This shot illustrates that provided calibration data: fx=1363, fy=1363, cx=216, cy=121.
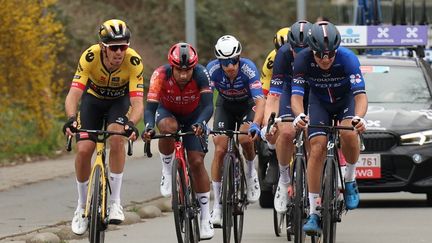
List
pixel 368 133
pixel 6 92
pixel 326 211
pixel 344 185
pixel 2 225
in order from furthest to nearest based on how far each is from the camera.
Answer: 1. pixel 6 92
2. pixel 368 133
3. pixel 2 225
4. pixel 344 185
5. pixel 326 211

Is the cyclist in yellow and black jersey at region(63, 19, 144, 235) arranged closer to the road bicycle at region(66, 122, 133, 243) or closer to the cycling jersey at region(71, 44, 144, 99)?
the cycling jersey at region(71, 44, 144, 99)

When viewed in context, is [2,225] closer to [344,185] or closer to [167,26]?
[344,185]

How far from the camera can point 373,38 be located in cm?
2048

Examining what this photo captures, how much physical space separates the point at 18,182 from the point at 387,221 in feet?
19.8

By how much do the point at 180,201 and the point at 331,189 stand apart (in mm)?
1343

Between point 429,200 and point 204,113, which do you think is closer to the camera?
point 204,113

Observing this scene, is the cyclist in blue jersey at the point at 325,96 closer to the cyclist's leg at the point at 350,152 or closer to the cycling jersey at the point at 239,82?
the cyclist's leg at the point at 350,152

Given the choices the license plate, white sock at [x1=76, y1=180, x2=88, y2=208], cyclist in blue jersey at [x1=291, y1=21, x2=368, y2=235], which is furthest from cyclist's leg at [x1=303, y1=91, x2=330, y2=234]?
the license plate

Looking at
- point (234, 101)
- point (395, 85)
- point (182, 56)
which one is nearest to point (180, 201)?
point (182, 56)

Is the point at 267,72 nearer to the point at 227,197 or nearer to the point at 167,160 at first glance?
the point at 167,160

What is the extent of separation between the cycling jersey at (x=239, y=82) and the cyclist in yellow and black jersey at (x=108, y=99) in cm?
151

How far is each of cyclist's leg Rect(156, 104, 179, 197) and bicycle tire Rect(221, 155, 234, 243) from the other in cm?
59

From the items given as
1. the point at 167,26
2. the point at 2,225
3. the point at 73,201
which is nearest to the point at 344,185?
the point at 2,225

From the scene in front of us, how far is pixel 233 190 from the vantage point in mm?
12469
